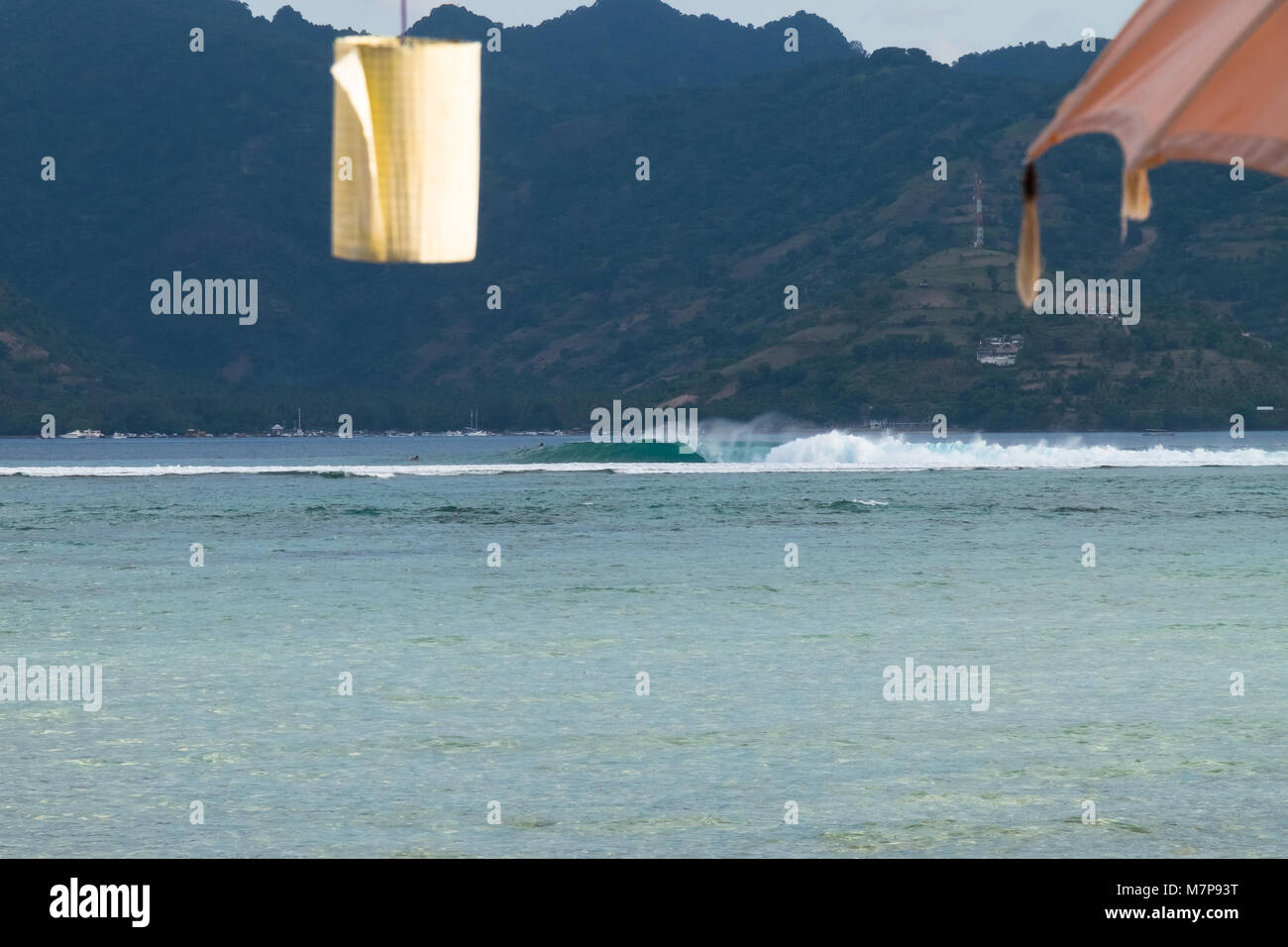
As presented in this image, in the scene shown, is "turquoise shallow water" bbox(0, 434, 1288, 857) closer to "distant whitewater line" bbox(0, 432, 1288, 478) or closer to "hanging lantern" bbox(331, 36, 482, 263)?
"hanging lantern" bbox(331, 36, 482, 263)

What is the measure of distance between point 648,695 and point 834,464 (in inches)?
5527

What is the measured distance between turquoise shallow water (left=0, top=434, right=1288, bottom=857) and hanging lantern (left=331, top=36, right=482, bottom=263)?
16.3 m

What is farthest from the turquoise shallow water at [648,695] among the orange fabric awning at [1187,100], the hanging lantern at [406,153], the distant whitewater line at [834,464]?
the distant whitewater line at [834,464]

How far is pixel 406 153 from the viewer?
196 centimetres

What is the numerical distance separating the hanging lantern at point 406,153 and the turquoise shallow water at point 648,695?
1626 centimetres

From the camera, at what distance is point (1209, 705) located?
27.8 meters

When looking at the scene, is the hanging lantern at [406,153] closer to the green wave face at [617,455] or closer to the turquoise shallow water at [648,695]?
the turquoise shallow water at [648,695]

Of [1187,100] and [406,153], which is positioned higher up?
[1187,100]

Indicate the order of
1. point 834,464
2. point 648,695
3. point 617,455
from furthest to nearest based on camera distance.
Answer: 1. point 617,455
2. point 834,464
3. point 648,695

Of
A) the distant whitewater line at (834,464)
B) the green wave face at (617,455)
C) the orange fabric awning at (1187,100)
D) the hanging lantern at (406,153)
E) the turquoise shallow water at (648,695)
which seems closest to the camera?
the hanging lantern at (406,153)

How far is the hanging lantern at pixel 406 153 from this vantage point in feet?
6.44

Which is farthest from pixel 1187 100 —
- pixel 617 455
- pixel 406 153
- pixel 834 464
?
pixel 617 455

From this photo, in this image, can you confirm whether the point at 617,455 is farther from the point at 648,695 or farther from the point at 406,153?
the point at 406,153

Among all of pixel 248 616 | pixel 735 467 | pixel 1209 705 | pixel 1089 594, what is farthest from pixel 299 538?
pixel 735 467
